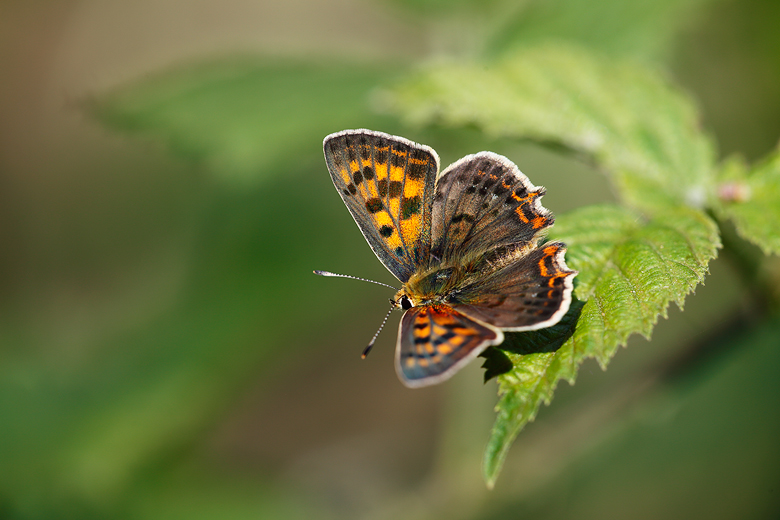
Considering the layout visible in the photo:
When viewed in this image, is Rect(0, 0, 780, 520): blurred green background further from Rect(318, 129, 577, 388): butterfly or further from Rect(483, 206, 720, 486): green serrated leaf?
Rect(318, 129, 577, 388): butterfly

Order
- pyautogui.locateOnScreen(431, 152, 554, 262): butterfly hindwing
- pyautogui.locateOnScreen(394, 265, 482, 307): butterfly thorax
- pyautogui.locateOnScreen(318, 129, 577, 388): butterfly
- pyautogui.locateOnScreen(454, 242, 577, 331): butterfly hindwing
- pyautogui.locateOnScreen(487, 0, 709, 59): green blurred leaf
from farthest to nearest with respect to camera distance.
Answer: pyautogui.locateOnScreen(487, 0, 709, 59): green blurred leaf → pyautogui.locateOnScreen(394, 265, 482, 307): butterfly thorax → pyautogui.locateOnScreen(431, 152, 554, 262): butterfly hindwing → pyautogui.locateOnScreen(318, 129, 577, 388): butterfly → pyautogui.locateOnScreen(454, 242, 577, 331): butterfly hindwing

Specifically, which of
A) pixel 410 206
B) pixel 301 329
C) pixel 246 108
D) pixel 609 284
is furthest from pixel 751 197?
pixel 301 329

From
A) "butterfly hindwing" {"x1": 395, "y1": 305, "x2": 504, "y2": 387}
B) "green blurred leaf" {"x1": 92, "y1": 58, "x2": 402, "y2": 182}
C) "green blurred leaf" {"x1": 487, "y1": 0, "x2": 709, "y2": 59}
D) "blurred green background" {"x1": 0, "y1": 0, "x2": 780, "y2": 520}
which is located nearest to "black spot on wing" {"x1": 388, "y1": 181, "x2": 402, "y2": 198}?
"butterfly hindwing" {"x1": 395, "y1": 305, "x2": 504, "y2": 387}

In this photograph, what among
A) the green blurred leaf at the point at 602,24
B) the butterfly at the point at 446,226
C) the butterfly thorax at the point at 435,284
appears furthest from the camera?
the green blurred leaf at the point at 602,24

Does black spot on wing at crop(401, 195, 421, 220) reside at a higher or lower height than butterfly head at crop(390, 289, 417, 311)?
higher

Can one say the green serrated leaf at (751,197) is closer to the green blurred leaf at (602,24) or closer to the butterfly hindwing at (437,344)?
the butterfly hindwing at (437,344)

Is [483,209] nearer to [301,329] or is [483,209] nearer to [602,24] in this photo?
[602,24]

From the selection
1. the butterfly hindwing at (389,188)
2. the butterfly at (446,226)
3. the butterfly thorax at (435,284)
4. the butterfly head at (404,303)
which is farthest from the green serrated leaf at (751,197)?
the butterfly head at (404,303)
